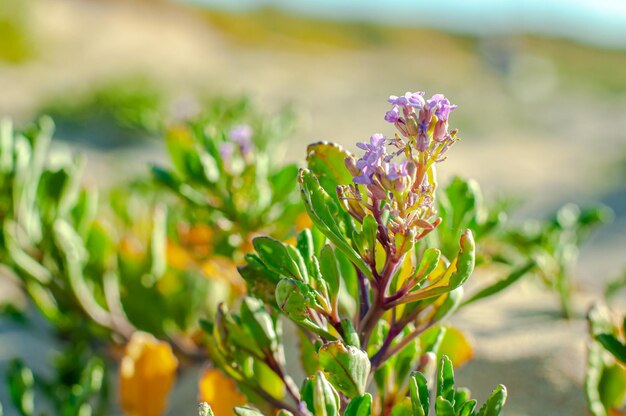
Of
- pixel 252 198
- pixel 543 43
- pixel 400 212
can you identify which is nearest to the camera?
pixel 400 212

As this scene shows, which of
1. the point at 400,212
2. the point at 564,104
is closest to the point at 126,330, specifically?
the point at 400,212

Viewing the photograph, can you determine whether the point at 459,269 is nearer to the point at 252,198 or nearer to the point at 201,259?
the point at 252,198

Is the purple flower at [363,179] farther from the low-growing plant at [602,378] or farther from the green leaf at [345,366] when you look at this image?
the low-growing plant at [602,378]

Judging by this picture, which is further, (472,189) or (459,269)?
(472,189)

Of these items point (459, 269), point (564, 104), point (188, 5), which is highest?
point (459, 269)

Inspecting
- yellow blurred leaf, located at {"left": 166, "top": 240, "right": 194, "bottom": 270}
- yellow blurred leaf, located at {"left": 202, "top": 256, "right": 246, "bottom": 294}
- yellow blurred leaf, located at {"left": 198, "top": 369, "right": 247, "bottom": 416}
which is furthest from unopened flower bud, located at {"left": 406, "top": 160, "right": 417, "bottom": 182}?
yellow blurred leaf, located at {"left": 166, "top": 240, "right": 194, "bottom": 270}

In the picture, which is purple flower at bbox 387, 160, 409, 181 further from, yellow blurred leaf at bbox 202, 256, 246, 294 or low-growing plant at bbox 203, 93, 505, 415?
yellow blurred leaf at bbox 202, 256, 246, 294
